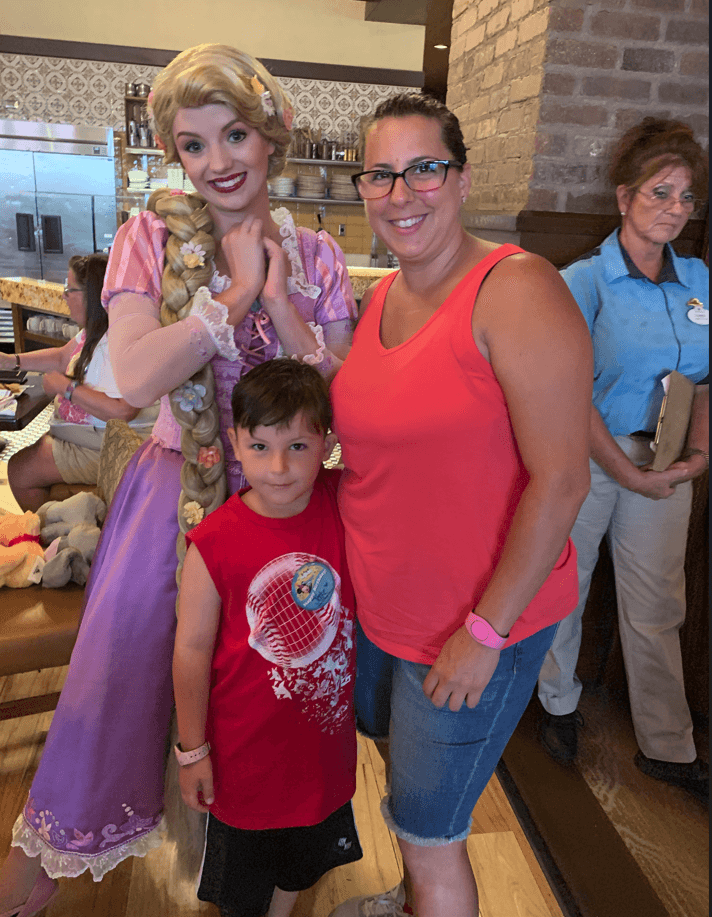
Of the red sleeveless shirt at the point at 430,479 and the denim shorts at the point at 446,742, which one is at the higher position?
the red sleeveless shirt at the point at 430,479

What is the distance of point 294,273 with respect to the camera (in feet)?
4.23

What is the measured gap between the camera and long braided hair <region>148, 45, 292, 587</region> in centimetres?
→ 108

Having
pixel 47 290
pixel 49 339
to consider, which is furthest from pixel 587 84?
pixel 49 339

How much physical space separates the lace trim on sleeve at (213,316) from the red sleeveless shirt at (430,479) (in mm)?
188

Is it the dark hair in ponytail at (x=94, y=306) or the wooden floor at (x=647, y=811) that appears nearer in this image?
the wooden floor at (x=647, y=811)

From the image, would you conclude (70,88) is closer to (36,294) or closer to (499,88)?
(36,294)

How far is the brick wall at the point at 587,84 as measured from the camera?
2275 mm

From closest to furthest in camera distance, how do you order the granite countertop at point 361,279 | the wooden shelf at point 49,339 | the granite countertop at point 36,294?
the granite countertop at point 361,279 → the granite countertop at point 36,294 → the wooden shelf at point 49,339

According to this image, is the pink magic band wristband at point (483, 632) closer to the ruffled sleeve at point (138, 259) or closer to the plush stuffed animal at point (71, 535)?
the ruffled sleeve at point (138, 259)

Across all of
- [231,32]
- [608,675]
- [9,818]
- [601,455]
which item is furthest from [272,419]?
[231,32]

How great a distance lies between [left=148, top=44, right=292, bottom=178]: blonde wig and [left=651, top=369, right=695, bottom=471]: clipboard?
1.27 meters

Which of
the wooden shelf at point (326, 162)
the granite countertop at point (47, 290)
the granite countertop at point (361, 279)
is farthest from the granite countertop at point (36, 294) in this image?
the wooden shelf at point (326, 162)

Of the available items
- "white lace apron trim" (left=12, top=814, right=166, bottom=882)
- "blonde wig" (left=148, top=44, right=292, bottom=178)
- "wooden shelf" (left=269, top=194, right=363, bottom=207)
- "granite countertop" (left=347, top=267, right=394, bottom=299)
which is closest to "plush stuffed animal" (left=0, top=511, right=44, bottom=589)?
"white lace apron trim" (left=12, top=814, right=166, bottom=882)

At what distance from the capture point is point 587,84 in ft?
7.59
